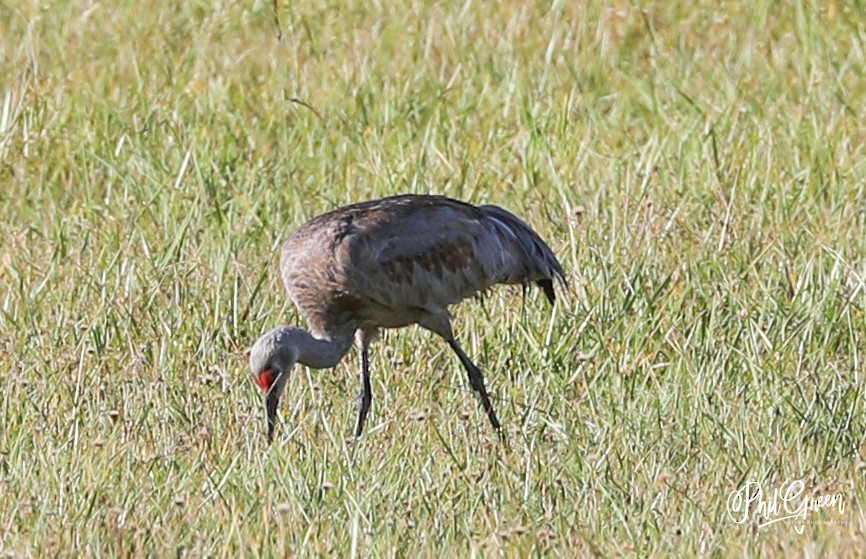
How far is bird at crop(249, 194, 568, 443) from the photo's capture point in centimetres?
611

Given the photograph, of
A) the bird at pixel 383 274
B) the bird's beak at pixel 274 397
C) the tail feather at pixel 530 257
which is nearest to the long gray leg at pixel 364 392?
the bird at pixel 383 274

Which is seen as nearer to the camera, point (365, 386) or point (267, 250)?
point (365, 386)

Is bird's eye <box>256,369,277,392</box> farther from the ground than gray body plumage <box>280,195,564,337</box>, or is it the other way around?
gray body plumage <box>280,195,564,337</box>

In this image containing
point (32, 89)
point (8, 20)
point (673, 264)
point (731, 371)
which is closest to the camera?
point (731, 371)

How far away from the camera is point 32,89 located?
8.52 m

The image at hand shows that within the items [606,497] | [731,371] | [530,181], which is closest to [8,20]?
[530,181]

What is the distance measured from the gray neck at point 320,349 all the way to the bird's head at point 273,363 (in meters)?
0.04

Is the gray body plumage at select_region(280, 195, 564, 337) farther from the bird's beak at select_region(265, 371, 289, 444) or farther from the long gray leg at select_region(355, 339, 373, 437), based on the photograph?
the bird's beak at select_region(265, 371, 289, 444)

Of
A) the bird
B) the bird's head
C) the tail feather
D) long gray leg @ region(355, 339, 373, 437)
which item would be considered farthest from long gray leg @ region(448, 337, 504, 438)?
the bird's head

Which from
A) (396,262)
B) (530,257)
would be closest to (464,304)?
(530,257)

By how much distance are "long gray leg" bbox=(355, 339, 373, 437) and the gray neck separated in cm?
10

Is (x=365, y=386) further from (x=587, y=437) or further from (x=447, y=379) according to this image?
(x=587, y=437)

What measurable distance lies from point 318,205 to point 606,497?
3008 millimetres

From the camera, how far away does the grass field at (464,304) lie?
506 centimetres
